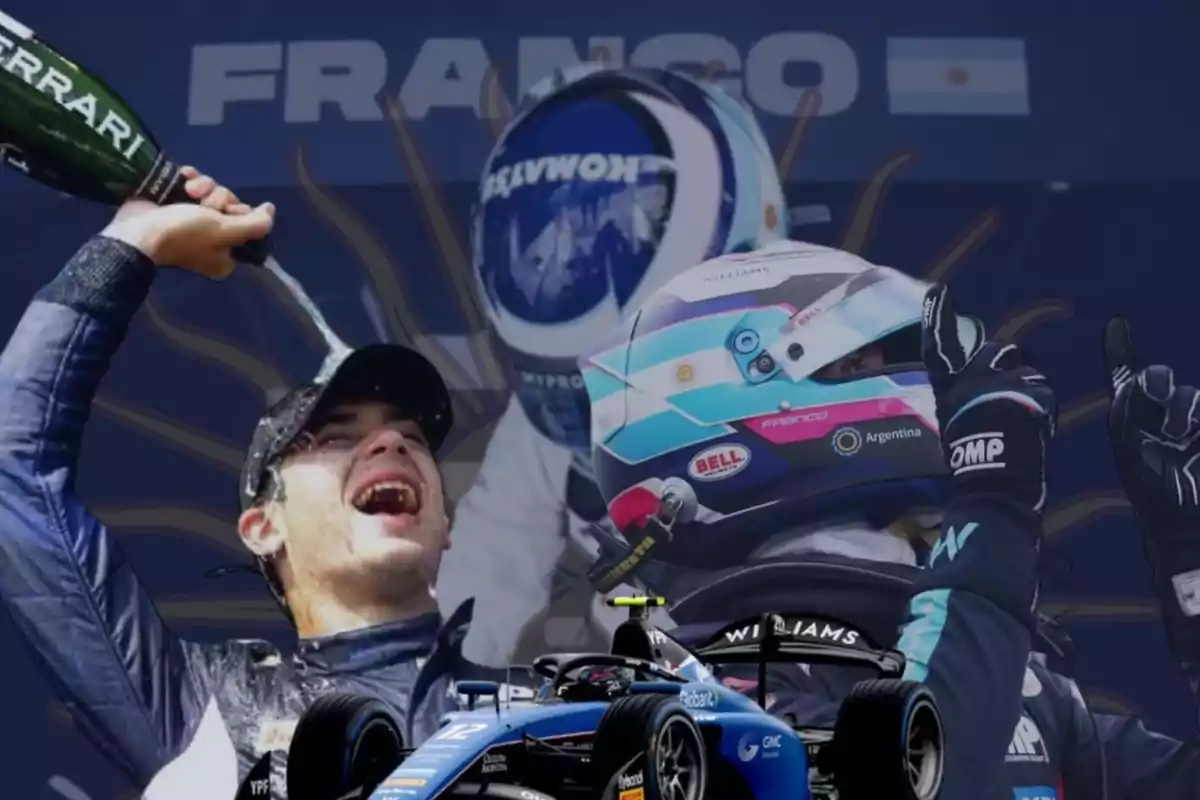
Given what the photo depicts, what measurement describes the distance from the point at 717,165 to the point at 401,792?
6.92 m

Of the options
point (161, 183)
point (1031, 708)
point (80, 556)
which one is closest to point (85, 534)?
point (80, 556)

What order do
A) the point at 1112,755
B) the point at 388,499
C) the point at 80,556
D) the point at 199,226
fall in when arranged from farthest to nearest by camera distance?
the point at 199,226 → the point at 388,499 → the point at 80,556 → the point at 1112,755

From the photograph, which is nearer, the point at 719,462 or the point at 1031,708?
the point at 1031,708

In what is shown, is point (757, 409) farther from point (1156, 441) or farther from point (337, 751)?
point (337, 751)

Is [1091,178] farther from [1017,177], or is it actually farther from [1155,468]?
[1155,468]

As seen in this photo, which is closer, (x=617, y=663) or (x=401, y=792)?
(x=401, y=792)

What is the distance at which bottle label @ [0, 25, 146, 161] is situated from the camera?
11.5 meters

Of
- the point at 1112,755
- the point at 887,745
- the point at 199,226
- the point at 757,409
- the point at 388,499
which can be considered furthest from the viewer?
the point at 199,226

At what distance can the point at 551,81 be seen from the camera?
1166cm

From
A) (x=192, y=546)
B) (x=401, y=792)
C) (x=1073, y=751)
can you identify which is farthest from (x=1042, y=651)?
(x=401, y=792)

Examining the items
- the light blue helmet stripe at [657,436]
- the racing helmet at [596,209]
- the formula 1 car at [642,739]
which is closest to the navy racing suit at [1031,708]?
the light blue helmet stripe at [657,436]

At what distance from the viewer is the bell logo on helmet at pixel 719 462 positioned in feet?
35.5

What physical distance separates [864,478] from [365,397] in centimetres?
340

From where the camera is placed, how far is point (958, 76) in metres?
11.7
